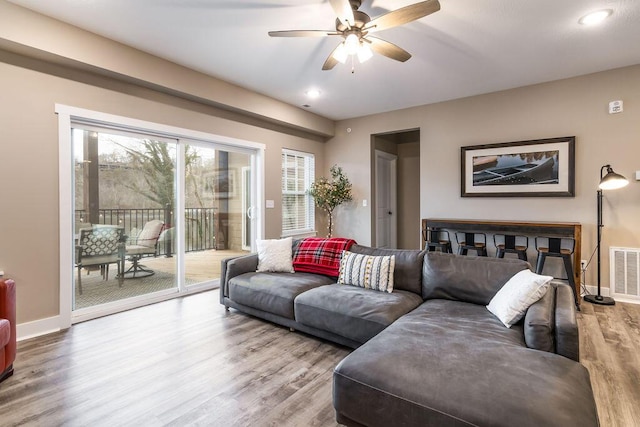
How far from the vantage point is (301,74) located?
3.88 meters

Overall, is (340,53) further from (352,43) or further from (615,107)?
(615,107)

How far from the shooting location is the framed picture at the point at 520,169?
4082mm

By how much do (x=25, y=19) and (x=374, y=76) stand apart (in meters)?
3.37

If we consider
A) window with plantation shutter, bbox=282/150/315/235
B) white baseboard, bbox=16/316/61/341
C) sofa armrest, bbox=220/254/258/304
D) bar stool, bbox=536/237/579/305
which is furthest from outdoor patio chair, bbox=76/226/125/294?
bar stool, bbox=536/237/579/305

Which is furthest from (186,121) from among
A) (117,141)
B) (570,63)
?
(570,63)

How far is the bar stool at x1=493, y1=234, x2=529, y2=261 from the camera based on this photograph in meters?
4.06

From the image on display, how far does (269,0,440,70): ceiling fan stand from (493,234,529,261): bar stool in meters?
2.82

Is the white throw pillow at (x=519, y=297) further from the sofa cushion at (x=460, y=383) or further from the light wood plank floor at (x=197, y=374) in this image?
the light wood plank floor at (x=197, y=374)

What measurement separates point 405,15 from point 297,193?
3875 millimetres

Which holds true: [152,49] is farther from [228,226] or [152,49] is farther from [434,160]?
[434,160]

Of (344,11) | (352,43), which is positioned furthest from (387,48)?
(344,11)

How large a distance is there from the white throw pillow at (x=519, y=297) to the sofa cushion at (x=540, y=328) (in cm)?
8

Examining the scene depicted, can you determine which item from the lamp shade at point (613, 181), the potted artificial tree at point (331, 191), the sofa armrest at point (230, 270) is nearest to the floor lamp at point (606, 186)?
the lamp shade at point (613, 181)

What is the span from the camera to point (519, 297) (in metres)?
2.04
